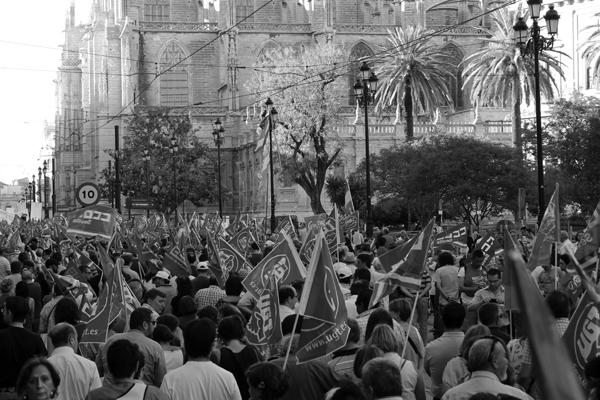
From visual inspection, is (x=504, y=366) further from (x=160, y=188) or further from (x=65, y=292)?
(x=160, y=188)

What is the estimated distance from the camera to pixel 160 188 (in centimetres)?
6588

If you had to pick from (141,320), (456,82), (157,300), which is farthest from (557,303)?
(456,82)

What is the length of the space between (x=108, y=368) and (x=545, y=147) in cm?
3981

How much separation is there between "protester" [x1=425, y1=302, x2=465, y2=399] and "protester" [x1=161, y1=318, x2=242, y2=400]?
2042 millimetres

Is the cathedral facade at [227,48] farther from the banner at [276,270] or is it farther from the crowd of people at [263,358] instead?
the crowd of people at [263,358]

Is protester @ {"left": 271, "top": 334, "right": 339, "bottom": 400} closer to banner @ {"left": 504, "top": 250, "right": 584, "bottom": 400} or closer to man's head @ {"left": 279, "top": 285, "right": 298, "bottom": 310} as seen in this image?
→ man's head @ {"left": 279, "top": 285, "right": 298, "bottom": 310}

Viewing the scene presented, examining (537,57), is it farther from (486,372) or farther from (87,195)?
(486,372)

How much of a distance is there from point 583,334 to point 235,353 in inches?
91.3

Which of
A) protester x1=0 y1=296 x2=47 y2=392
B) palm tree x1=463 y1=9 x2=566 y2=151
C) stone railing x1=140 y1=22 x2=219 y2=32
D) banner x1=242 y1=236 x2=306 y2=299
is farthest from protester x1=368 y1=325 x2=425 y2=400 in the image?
stone railing x1=140 y1=22 x2=219 y2=32

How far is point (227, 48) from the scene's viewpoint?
270ft

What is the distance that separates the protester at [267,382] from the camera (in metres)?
5.92

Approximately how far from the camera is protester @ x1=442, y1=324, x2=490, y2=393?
714 cm

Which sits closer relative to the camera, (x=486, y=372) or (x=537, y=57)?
(x=486, y=372)

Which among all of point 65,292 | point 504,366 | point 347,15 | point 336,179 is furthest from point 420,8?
point 504,366
